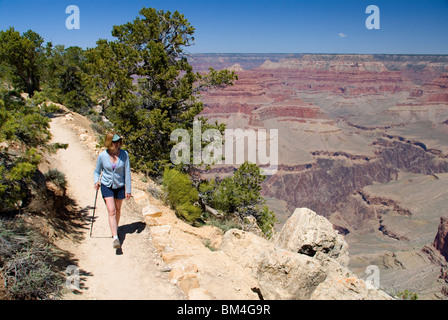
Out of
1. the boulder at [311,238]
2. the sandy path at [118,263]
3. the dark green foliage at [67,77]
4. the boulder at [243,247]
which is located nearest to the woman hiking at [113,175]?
the sandy path at [118,263]

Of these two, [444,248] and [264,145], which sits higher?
[264,145]

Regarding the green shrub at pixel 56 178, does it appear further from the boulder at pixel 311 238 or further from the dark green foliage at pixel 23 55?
the dark green foliage at pixel 23 55

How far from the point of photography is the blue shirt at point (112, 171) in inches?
222

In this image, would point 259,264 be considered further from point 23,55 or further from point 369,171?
point 369,171

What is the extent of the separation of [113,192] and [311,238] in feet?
14.1

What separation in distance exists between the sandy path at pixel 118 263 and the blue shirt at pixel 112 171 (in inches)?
50.4

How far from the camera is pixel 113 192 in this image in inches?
229

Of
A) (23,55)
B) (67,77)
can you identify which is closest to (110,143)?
(23,55)

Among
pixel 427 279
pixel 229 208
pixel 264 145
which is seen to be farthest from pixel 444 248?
pixel 264 145

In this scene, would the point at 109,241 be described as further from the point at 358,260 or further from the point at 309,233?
the point at 358,260
